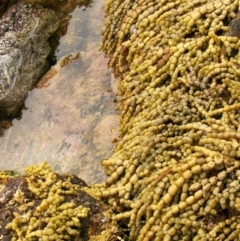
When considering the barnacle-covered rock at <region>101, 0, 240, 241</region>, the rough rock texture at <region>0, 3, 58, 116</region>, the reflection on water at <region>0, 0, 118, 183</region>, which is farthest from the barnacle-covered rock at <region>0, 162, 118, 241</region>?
the rough rock texture at <region>0, 3, 58, 116</region>

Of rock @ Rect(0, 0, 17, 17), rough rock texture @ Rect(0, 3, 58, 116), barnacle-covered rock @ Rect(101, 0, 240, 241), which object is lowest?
barnacle-covered rock @ Rect(101, 0, 240, 241)

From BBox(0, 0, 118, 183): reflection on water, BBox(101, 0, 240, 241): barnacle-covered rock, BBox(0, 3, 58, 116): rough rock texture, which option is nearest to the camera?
BBox(101, 0, 240, 241): barnacle-covered rock

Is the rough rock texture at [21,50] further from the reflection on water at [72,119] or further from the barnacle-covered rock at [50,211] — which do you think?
the barnacle-covered rock at [50,211]

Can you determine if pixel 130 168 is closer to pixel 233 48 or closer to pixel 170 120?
pixel 170 120

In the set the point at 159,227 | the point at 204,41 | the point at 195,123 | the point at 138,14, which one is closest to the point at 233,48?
the point at 204,41

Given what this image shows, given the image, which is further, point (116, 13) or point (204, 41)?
point (116, 13)

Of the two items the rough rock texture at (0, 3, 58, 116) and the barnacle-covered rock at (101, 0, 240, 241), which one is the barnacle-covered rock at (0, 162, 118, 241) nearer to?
the barnacle-covered rock at (101, 0, 240, 241)

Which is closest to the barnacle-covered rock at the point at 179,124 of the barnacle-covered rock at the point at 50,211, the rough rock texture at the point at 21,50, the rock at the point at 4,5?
the barnacle-covered rock at the point at 50,211
